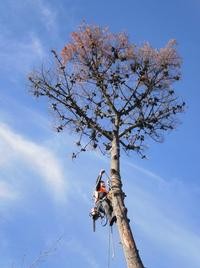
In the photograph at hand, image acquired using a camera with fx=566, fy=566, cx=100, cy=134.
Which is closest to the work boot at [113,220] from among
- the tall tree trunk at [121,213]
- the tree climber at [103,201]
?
the tree climber at [103,201]

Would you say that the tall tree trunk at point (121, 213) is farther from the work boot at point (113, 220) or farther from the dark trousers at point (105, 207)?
the dark trousers at point (105, 207)

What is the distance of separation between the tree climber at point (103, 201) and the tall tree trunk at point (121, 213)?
343mm

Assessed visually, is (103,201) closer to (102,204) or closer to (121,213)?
(102,204)

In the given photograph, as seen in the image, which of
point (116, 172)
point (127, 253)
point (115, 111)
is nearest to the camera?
point (127, 253)

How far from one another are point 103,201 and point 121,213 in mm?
887

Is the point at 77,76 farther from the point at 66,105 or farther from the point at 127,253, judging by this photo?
the point at 127,253

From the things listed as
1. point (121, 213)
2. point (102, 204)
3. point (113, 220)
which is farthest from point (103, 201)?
point (121, 213)

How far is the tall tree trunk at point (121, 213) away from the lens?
366 inches

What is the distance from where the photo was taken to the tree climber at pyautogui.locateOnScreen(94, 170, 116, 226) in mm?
10742

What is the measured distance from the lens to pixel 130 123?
12281 mm

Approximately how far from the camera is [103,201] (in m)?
11.0

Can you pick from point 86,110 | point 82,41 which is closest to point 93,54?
point 82,41

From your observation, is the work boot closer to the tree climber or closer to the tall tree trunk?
the tree climber

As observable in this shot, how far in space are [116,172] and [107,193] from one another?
46 centimetres
